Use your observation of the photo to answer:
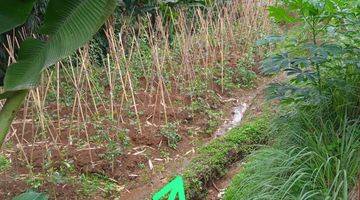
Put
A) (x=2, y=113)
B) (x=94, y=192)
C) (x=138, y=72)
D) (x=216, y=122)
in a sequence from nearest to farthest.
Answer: (x=2, y=113), (x=94, y=192), (x=216, y=122), (x=138, y=72)

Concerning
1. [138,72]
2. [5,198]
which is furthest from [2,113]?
[138,72]

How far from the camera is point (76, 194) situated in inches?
103

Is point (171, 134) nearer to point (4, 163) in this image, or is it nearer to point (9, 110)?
point (4, 163)

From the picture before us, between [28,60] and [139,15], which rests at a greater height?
[28,60]

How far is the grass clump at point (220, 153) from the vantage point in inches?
116

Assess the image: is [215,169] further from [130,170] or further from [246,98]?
[246,98]

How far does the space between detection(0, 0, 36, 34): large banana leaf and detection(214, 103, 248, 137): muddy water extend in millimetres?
2667

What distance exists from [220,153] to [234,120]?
925 mm

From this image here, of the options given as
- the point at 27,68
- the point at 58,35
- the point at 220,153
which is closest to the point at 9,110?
the point at 27,68

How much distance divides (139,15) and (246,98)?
202 centimetres

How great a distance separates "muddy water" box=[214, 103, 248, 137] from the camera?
386 centimetres

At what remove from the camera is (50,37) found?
4.03 ft

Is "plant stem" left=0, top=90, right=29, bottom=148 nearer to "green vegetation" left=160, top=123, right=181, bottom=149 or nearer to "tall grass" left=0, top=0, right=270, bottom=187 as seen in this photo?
"tall grass" left=0, top=0, right=270, bottom=187

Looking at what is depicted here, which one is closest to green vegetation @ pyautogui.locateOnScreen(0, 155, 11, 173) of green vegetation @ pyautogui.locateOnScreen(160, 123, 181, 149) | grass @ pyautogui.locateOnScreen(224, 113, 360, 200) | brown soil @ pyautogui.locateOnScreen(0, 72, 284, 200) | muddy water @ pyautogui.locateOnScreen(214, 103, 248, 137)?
brown soil @ pyautogui.locateOnScreen(0, 72, 284, 200)
